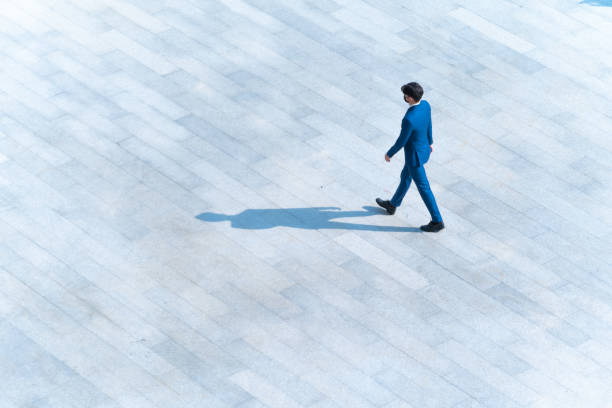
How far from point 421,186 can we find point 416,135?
0.56m

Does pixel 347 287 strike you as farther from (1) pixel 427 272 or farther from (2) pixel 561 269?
(2) pixel 561 269

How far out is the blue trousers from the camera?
10.9 m

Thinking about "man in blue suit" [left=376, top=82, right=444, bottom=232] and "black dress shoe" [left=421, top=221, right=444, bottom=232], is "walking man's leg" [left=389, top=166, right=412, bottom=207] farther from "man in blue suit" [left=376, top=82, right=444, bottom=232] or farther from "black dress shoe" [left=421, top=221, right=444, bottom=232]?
"black dress shoe" [left=421, top=221, right=444, bottom=232]

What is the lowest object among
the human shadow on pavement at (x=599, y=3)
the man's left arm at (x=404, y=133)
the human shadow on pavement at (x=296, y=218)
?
the human shadow on pavement at (x=296, y=218)

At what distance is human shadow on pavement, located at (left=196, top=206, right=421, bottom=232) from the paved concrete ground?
3 centimetres

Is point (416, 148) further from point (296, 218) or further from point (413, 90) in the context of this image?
point (296, 218)

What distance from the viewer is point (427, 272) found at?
10.8m

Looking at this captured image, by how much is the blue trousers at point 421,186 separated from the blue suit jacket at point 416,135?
78 mm

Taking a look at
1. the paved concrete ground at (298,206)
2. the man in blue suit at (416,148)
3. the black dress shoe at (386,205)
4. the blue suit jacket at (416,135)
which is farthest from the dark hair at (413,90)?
the paved concrete ground at (298,206)

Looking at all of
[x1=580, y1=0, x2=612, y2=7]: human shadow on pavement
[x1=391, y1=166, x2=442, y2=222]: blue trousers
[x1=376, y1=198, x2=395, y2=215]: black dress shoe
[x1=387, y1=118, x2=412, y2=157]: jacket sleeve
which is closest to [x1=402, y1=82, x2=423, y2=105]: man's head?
[x1=387, y1=118, x2=412, y2=157]: jacket sleeve

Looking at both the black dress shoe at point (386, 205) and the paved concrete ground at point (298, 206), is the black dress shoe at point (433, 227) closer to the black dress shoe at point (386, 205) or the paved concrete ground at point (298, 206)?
the paved concrete ground at point (298, 206)

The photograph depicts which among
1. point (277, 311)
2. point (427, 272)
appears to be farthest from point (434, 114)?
point (277, 311)

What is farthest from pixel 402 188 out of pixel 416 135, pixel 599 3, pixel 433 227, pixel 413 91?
pixel 599 3

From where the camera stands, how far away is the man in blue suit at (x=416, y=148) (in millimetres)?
10656
